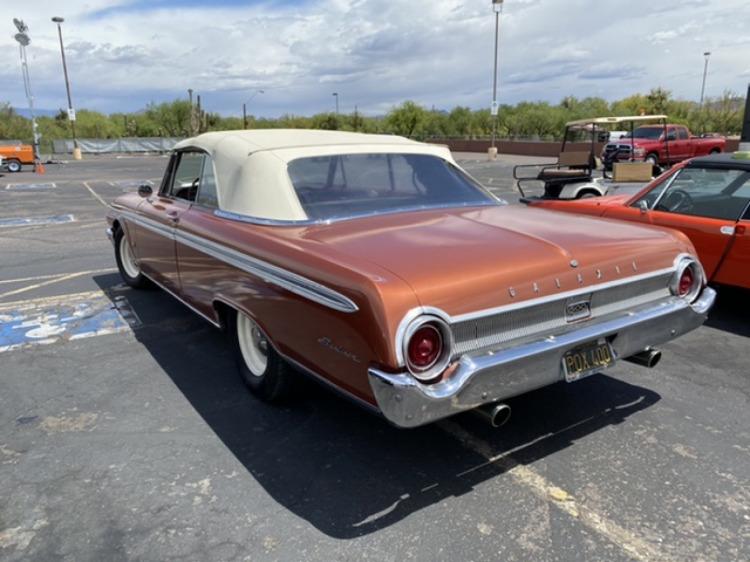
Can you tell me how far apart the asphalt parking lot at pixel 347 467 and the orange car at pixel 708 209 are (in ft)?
2.08

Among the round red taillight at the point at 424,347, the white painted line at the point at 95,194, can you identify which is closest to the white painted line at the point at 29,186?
the white painted line at the point at 95,194

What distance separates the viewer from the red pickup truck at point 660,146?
71.7 feet

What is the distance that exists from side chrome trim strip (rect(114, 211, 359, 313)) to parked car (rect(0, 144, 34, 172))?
28533mm

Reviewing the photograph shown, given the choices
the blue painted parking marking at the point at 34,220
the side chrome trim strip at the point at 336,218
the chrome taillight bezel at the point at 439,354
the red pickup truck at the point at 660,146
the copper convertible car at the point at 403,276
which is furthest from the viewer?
the red pickup truck at the point at 660,146

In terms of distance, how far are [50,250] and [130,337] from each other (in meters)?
4.79

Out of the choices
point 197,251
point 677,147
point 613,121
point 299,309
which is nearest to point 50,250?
point 197,251

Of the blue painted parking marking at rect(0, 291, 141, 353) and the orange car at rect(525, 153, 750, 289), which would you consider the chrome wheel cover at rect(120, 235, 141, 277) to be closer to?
the blue painted parking marking at rect(0, 291, 141, 353)

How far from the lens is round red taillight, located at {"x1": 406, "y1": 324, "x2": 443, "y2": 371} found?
2.47 m

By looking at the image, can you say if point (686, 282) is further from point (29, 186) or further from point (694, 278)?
point (29, 186)

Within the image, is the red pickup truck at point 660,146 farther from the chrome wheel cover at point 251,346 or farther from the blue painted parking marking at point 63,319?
the chrome wheel cover at point 251,346

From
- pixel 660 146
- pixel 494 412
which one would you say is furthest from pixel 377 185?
pixel 660 146

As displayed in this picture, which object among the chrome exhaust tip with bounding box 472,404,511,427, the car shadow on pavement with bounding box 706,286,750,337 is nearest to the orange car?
the car shadow on pavement with bounding box 706,286,750,337

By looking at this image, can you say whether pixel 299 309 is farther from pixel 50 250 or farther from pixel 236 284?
pixel 50 250

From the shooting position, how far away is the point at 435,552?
2.42m
